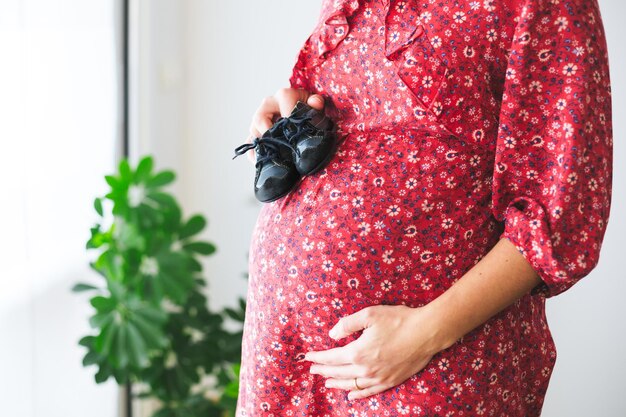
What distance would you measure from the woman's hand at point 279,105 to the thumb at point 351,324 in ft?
1.15

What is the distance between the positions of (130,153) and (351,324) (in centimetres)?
169

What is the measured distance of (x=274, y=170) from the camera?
91 cm

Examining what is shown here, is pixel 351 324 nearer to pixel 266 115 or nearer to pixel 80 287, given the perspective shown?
pixel 266 115

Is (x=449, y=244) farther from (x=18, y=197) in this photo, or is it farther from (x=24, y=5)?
(x=24, y=5)

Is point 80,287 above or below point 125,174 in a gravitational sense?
below

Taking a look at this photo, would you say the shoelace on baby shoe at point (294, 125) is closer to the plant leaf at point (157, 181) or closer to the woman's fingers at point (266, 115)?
the woman's fingers at point (266, 115)

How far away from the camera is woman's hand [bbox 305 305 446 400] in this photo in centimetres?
77

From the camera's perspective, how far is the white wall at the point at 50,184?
160cm

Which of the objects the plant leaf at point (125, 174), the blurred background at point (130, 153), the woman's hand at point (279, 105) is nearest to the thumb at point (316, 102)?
the woman's hand at point (279, 105)

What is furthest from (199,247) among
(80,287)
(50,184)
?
(50,184)

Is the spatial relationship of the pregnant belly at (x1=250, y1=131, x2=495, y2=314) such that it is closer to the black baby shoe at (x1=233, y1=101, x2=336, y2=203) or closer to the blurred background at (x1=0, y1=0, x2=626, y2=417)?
the black baby shoe at (x1=233, y1=101, x2=336, y2=203)

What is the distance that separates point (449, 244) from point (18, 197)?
4.16 feet

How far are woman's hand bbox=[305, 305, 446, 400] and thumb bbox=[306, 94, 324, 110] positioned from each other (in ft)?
1.15

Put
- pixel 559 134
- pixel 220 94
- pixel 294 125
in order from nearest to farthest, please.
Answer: pixel 559 134 < pixel 294 125 < pixel 220 94
